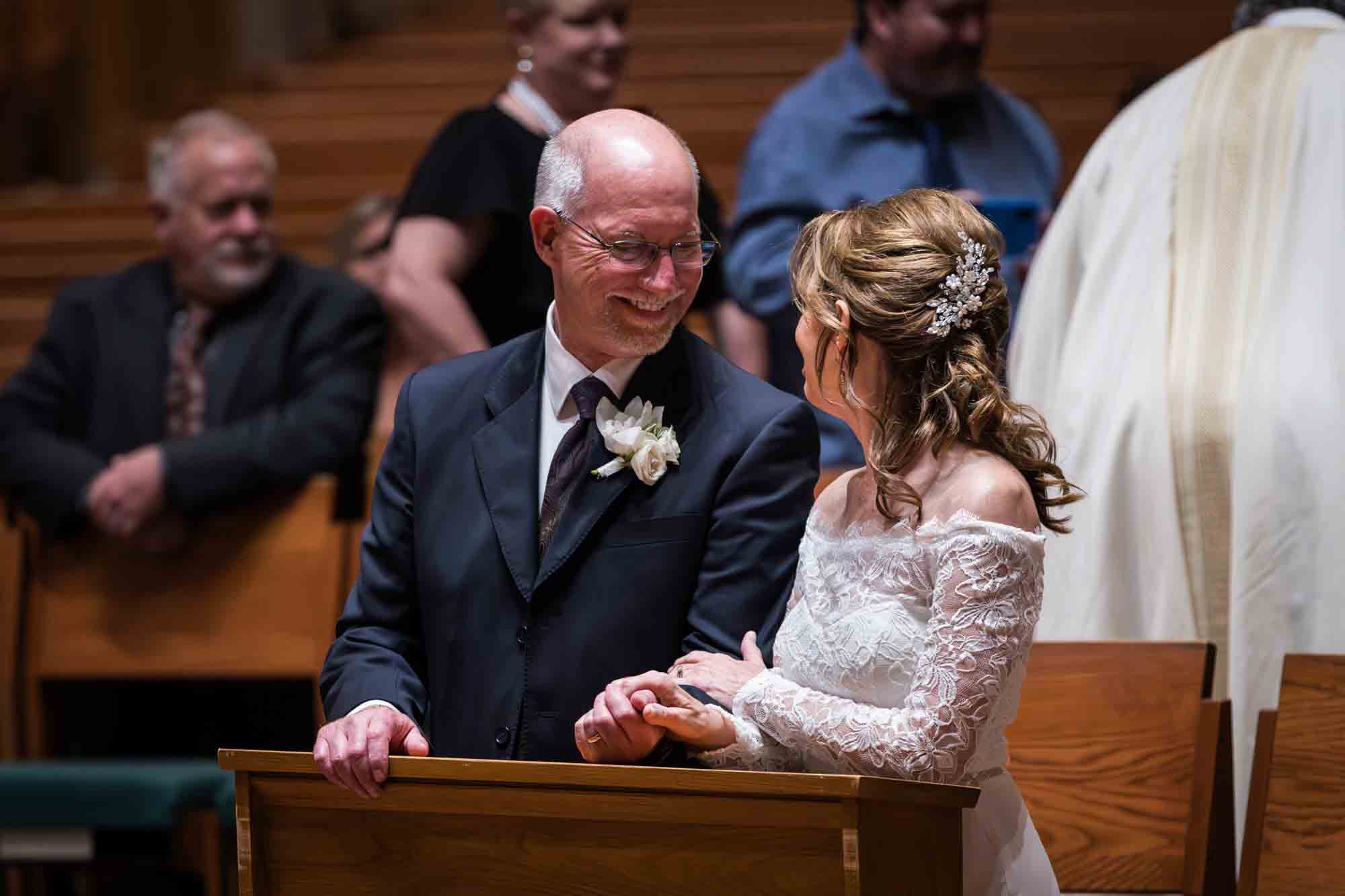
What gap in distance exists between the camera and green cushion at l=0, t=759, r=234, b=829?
4137mm

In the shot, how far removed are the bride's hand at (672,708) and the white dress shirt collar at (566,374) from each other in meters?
0.50

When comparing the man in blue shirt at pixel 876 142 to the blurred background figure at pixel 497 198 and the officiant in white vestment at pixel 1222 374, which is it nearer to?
the blurred background figure at pixel 497 198

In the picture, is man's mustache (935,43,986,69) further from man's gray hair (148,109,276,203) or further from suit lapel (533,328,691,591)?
suit lapel (533,328,691,591)

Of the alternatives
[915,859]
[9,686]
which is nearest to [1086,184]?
[915,859]

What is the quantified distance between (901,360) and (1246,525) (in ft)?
3.96

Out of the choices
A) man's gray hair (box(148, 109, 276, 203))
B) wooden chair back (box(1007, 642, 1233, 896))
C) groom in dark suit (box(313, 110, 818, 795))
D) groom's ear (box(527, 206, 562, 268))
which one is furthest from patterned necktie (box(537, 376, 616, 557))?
man's gray hair (box(148, 109, 276, 203))

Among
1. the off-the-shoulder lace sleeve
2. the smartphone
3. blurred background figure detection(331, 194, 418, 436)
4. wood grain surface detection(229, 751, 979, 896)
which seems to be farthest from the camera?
blurred background figure detection(331, 194, 418, 436)

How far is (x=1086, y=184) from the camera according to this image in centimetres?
366

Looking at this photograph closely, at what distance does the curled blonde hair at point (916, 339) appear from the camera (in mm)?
2221

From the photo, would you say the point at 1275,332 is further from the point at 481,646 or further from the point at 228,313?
the point at 228,313

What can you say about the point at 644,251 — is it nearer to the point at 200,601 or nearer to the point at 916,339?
the point at 916,339

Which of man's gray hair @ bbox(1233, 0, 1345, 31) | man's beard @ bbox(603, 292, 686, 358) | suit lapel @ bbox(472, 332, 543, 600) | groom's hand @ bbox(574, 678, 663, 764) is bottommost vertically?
groom's hand @ bbox(574, 678, 663, 764)

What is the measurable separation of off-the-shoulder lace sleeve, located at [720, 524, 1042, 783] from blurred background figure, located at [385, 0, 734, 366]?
1911 millimetres

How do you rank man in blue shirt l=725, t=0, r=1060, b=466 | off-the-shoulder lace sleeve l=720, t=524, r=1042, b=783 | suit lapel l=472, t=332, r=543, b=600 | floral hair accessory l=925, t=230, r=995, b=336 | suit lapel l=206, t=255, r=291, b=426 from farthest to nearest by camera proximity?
suit lapel l=206, t=255, r=291, b=426, man in blue shirt l=725, t=0, r=1060, b=466, suit lapel l=472, t=332, r=543, b=600, floral hair accessory l=925, t=230, r=995, b=336, off-the-shoulder lace sleeve l=720, t=524, r=1042, b=783
